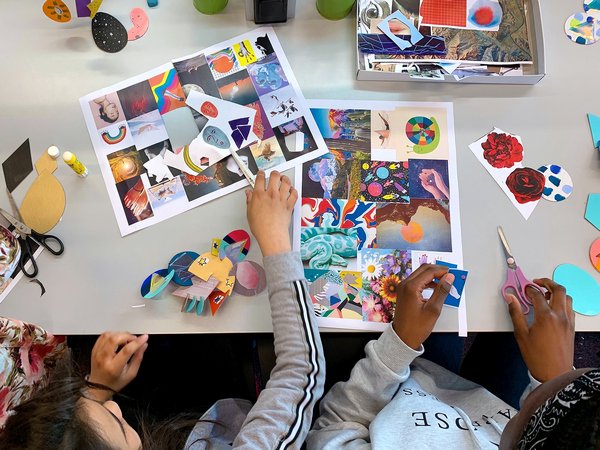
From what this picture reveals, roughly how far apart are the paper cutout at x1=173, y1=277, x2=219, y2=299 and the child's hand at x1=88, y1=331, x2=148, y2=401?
0.30ft

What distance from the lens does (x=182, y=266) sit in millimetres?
766

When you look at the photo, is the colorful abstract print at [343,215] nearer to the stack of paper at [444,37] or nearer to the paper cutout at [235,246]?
the paper cutout at [235,246]

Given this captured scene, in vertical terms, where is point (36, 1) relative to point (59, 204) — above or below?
above

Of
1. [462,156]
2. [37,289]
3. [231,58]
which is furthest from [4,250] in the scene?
[462,156]

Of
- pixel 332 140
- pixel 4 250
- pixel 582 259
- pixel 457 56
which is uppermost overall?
pixel 457 56

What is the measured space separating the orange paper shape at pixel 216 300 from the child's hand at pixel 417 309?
27cm

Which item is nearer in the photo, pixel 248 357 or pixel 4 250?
pixel 4 250

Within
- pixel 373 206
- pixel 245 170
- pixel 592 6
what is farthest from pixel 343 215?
pixel 592 6

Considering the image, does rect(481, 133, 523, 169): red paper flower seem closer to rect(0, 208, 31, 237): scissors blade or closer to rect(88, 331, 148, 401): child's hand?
rect(88, 331, 148, 401): child's hand

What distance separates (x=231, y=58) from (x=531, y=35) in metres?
0.55

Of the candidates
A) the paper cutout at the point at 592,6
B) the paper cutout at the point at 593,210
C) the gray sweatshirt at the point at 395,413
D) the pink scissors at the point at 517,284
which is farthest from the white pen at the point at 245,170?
the paper cutout at the point at 592,6

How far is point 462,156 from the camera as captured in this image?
82 centimetres

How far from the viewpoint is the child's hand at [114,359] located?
2.48 feet

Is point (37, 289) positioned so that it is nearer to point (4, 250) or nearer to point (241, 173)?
point (4, 250)
